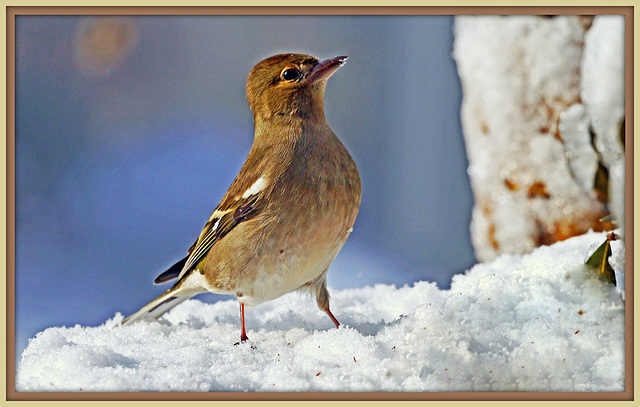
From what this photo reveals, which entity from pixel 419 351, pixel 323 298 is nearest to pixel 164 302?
pixel 323 298

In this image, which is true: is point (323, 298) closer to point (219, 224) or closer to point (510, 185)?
point (219, 224)

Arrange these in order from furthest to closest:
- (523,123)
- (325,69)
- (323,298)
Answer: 1. (523,123)
2. (323,298)
3. (325,69)

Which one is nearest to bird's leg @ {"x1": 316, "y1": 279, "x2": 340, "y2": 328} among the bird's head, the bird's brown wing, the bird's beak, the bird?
the bird

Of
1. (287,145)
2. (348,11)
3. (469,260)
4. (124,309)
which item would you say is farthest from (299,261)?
(469,260)

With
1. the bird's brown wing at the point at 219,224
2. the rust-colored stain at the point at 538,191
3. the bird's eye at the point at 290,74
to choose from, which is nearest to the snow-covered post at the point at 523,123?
the rust-colored stain at the point at 538,191

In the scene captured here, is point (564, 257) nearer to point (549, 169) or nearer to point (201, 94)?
point (549, 169)

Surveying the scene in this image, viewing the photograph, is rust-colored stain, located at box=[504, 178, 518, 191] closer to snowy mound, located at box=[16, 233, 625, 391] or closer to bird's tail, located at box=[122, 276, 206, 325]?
snowy mound, located at box=[16, 233, 625, 391]

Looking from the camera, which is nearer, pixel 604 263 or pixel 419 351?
pixel 419 351
